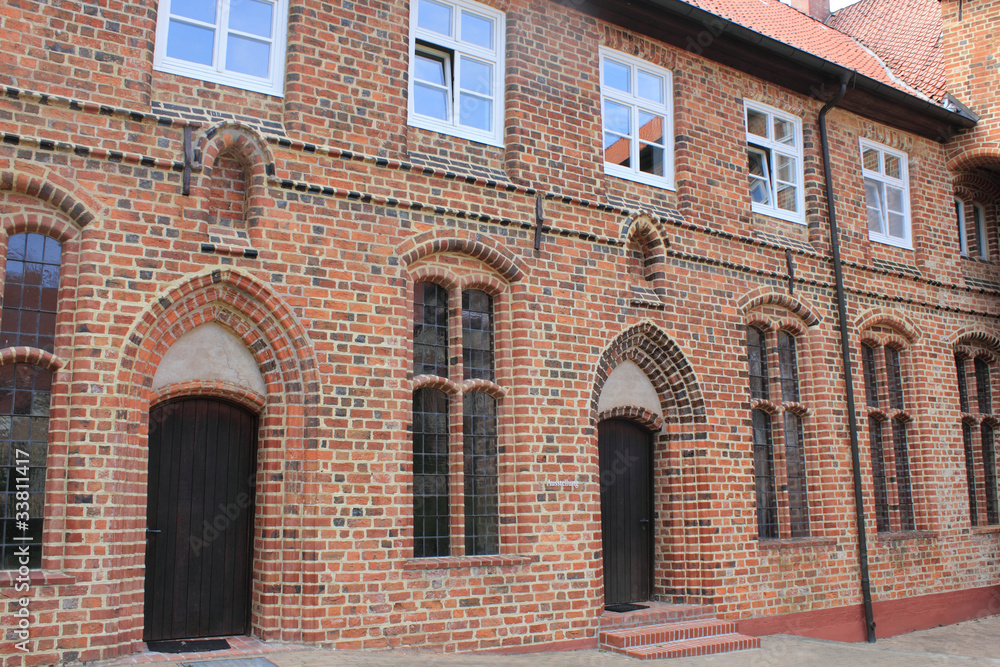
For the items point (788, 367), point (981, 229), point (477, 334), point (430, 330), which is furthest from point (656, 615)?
point (981, 229)

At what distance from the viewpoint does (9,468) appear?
638 cm

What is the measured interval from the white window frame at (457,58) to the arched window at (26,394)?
3769 millimetres

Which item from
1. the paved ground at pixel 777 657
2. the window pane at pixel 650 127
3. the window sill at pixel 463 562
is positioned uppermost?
the window pane at pixel 650 127

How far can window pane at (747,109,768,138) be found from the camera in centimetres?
1175

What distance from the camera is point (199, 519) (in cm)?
731

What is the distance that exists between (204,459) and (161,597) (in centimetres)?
120

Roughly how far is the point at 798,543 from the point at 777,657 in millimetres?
2237

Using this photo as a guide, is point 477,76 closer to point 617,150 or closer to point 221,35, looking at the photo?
point 617,150

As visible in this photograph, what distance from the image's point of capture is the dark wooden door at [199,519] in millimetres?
7098

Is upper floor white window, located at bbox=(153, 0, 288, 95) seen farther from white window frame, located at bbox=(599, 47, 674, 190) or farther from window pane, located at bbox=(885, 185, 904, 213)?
window pane, located at bbox=(885, 185, 904, 213)

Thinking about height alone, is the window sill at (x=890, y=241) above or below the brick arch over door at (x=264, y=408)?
above

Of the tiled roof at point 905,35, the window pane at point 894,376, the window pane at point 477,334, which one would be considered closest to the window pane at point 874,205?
the window pane at point 894,376

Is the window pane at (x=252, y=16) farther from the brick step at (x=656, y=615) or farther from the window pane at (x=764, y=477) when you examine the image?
the window pane at (x=764, y=477)

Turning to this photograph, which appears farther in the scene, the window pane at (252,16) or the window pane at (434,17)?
the window pane at (434,17)
